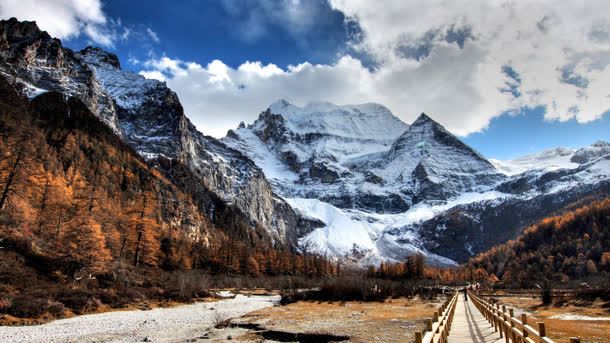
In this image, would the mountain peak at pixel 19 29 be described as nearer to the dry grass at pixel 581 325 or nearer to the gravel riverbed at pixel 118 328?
the gravel riverbed at pixel 118 328

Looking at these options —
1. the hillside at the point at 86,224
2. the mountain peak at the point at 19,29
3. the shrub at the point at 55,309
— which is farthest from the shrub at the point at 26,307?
the mountain peak at the point at 19,29

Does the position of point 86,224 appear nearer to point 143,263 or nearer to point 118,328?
point 143,263

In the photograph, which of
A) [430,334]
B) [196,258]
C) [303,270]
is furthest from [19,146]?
[303,270]

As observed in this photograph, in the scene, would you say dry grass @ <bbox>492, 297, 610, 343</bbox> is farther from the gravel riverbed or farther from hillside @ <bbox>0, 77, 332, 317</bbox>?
hillside @ <bbox>0, 77, 332, 317</bbox>

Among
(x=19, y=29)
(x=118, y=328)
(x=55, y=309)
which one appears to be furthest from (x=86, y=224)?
(x=19, y=29)

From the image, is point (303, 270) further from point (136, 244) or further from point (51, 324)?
point (51, 324)

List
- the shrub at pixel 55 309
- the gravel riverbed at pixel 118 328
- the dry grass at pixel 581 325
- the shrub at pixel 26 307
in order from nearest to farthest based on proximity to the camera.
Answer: the dry grass at pixel 581 325 → the gravel riverbed at pixel 118 328 → the shrub at pixel 26 307 → the shrub at pixel 55 309

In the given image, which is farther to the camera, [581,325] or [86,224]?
[86,224]

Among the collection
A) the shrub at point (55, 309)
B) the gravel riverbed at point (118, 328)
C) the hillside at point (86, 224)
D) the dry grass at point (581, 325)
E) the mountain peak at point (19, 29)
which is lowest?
the gravel riverbed at point (118, 328)

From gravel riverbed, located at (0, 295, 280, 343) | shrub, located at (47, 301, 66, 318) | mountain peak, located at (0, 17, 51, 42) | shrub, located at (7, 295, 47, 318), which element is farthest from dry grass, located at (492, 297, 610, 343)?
mountain peak, located at (0, 17, 51, 42)

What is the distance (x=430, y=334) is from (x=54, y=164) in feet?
357

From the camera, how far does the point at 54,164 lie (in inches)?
3937

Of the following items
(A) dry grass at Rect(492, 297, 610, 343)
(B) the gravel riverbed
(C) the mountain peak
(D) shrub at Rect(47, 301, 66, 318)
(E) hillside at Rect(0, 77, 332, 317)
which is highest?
(C) the mountain peak

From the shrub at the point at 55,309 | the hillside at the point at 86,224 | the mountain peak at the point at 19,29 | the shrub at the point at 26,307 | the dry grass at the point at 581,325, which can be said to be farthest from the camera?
the mountain peak at the point at 19,29
